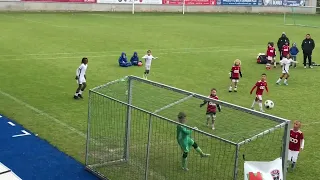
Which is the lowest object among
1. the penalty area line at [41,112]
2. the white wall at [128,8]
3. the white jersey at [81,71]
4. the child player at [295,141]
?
the penalty area line at [41,112]

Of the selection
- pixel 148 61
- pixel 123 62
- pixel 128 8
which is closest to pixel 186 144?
pixel 148 61

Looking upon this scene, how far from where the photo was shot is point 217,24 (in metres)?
53.1

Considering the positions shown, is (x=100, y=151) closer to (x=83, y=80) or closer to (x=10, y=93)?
(x=83, y=80)

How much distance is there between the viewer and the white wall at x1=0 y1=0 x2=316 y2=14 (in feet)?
184

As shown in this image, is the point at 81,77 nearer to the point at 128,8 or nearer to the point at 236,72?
the point at 236,72

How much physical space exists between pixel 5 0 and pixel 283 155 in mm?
50423

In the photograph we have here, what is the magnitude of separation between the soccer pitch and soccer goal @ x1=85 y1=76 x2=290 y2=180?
0.58m

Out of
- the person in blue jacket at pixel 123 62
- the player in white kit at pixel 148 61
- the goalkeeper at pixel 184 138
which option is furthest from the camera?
the person in blue jacket at pixel 123 62

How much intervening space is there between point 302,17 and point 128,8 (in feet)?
73.4

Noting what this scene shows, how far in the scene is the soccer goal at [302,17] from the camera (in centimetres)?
5807

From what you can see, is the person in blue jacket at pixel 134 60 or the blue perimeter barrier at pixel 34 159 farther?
the person in blue jacket at pixel 134 60

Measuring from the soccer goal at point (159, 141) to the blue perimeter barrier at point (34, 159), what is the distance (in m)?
0.48

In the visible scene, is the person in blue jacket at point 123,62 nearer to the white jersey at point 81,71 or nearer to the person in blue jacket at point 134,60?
the person in blue jacket at point 134,60

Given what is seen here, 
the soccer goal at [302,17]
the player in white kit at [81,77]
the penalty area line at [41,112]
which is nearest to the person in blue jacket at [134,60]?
the player in white kit at [81,77]
